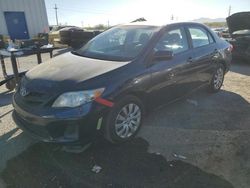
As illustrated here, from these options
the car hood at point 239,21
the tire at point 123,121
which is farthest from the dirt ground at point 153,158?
the car hood at point 239,21

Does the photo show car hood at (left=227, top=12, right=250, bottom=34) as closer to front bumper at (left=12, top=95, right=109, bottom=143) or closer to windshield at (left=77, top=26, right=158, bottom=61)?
windshield at (left=77, top=26, right=158, bottom=61)

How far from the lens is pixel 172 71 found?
152 inches

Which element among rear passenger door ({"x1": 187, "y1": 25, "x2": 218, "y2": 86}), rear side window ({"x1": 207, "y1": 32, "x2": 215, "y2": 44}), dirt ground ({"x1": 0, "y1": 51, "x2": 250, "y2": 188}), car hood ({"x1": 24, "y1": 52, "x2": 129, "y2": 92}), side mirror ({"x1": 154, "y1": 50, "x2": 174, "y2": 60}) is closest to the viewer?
dirt ground ({"x1": 0, "y1": 51, "x2": 250, "y2": 188})

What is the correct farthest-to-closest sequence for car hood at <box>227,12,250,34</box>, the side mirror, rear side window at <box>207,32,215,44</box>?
car hood at <box>227,12,250,34</box>, rear side window at <box>207,32,215,44</box>, the side mirror

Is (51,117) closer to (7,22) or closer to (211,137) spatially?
(211,137)

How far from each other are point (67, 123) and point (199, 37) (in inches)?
122

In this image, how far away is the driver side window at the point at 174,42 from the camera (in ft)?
12.4

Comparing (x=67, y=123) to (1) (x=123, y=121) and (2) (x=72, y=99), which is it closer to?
(2) (x=72, y=99)

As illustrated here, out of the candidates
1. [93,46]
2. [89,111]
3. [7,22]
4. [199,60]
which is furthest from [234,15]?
[7,22]

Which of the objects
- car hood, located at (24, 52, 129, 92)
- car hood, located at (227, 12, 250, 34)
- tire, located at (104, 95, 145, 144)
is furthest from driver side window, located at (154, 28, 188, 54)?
car hood, located at (227, 12, 250, 34)

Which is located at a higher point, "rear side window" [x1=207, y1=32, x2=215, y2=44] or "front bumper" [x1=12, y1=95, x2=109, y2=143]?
"rear side window" [x1=207, y1=32, x2=215, y2=44]

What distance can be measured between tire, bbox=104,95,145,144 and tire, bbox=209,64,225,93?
7.79 ft

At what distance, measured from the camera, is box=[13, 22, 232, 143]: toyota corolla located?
289cm

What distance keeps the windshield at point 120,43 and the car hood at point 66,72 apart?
0.74ft
